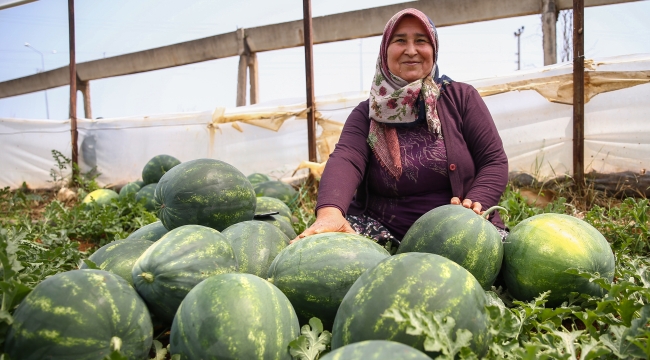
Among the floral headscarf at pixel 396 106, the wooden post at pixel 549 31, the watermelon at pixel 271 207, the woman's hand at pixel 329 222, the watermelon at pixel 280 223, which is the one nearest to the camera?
the woman's hand at pixel 329 222

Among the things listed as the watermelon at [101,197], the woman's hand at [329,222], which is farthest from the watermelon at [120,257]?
the watermelon at [101,197]

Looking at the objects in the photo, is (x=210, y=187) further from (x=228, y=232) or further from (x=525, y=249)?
(x=525, y=249)

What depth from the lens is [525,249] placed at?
2.08m

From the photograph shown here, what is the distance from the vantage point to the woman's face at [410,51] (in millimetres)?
2994

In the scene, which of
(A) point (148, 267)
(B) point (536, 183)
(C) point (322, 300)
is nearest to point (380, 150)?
(C) point (322, 300)

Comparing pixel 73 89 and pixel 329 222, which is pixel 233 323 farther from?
pixel 73 89

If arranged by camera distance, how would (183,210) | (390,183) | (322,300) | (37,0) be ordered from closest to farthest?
1. (322,300)
2. (183,210)
3. (390,183)
4. (37,0)

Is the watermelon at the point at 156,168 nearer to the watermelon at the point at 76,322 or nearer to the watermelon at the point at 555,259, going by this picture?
the watermelon at the point at 76,322

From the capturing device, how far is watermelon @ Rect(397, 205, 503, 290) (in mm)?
1966

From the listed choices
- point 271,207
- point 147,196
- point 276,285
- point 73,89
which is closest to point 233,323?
point 276,285

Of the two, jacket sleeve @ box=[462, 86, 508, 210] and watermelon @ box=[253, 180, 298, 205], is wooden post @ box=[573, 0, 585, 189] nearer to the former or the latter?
jacket sleeve @ box=[462, 86, 508, 210]

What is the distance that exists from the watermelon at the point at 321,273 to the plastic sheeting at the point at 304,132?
3.80 m

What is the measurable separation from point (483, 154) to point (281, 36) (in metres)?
4.78

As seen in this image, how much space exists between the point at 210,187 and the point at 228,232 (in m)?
0.39
